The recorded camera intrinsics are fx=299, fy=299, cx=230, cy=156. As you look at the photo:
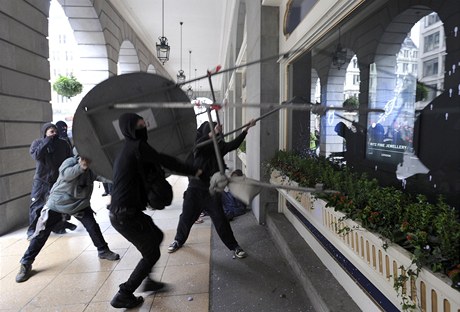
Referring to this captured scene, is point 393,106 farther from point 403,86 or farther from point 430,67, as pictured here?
point 430,67

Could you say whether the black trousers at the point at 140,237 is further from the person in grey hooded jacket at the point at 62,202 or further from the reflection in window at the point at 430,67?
the reflection in window at the point at 430,67

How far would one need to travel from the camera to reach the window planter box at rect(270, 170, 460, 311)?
1448 millimetres

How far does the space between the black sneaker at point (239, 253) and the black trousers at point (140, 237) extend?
1280 mm

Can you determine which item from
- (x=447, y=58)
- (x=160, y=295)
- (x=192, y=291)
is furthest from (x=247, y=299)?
(x=447, y=58)

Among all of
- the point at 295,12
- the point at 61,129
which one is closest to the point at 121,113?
the point at 295,12

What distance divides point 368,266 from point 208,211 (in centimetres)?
227

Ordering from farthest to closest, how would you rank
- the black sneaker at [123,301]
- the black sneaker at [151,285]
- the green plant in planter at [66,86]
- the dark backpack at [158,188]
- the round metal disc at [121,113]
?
the green plant in planter at [66,86] < the black sneaker at [151,285] < the black sneaker at [123,301] < the dark backpack at [158,188] < the round metal disc at [121,113]

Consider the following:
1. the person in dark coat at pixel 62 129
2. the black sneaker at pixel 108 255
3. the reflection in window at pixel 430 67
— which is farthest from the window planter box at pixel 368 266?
the person in dark coat at pixel 62 129

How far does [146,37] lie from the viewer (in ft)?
42.4

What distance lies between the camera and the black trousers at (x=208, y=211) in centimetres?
388

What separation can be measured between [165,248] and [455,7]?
13.4 feet

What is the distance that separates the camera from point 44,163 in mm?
4590

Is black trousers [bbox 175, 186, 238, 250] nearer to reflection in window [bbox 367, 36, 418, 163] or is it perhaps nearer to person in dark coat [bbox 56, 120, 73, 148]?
reflection in window [bbox 367, 36, 418, 163]

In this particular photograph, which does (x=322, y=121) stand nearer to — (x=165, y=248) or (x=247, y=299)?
(x=247, y=299)
